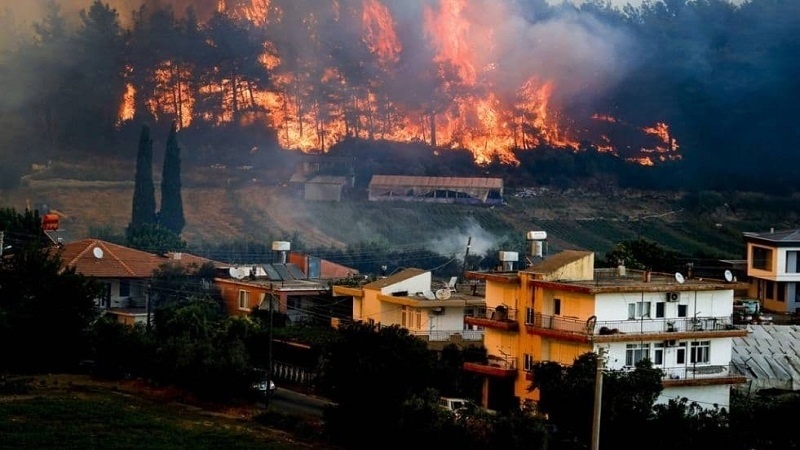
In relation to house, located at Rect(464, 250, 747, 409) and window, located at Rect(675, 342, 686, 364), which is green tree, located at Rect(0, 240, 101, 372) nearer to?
house, located at Rect(464, 250, 747, 409)

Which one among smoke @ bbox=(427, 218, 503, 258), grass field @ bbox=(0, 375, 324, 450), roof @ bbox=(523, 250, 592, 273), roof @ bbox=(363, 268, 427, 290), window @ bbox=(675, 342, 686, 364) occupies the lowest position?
grass field @ bbox=(0, 375, 324, 450)

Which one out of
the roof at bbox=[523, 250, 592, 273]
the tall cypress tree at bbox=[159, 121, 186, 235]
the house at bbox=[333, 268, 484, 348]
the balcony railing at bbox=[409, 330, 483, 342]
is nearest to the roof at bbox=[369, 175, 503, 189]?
the tall cypress tree at bbox=[159, 121, 186, 235]

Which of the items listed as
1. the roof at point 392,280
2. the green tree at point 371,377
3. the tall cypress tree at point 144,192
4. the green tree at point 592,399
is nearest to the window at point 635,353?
the green tree at point 592,399

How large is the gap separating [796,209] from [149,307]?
45.5 m

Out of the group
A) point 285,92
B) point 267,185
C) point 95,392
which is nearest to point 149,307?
point 95,392

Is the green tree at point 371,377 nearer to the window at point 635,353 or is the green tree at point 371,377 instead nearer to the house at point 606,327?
the house at point 606,327

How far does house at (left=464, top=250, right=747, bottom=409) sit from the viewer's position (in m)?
42.7

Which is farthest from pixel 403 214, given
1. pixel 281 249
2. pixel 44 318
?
pixel 44 318

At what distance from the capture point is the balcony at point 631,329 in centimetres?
4234

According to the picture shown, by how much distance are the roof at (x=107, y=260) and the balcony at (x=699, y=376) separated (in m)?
24.7

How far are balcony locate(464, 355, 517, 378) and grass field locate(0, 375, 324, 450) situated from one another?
551 cm

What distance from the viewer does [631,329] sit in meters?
43.2

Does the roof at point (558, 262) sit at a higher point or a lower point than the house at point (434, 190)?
lower

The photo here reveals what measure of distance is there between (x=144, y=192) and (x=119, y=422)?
119ft
